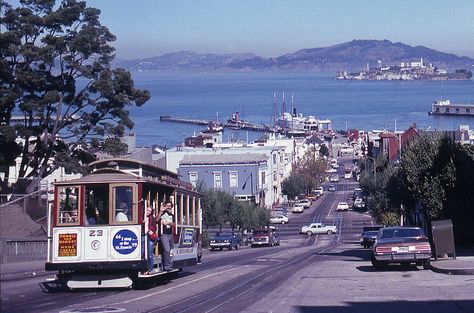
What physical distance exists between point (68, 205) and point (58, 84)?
32.3 meters

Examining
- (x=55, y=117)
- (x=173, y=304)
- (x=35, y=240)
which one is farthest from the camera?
(x=55, y=117)

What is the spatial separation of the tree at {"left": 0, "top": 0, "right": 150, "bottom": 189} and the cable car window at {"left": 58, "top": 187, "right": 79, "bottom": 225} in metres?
Result: 28.3

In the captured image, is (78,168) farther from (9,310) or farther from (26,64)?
(9,310)

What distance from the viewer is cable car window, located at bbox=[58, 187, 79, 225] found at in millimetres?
22031

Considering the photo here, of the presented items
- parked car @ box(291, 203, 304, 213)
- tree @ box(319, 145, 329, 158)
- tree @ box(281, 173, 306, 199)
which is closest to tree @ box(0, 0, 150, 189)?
parked car @ box(291, 203, 304, 213)

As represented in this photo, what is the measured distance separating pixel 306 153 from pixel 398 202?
11583cm

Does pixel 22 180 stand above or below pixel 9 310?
above

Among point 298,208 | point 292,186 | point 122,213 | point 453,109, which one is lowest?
point 122,213

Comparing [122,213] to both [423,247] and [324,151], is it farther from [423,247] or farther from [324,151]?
[324,151]

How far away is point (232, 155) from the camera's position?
104 m

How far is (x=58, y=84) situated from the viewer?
5344 cm

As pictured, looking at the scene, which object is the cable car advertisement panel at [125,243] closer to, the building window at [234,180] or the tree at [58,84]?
the tree at [58,84]

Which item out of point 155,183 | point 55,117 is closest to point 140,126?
point 55,117

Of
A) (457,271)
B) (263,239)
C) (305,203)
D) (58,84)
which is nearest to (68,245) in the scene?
(457,271)
